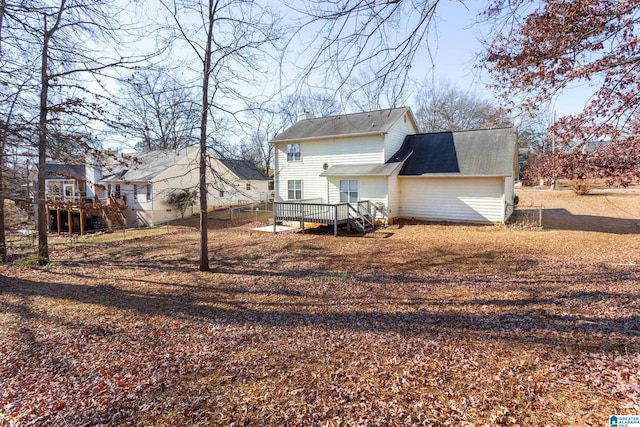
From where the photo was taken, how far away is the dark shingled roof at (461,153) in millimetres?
15211

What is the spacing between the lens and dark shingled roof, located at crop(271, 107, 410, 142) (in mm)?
17141

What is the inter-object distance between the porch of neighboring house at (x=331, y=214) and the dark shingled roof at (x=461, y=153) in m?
3.14

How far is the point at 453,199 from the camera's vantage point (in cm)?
1609

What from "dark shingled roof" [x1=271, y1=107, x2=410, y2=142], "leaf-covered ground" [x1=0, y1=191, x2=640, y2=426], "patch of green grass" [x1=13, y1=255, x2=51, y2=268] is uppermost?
"dark shingled roof" [x1=271, y1=107, x2=410, y2=142]

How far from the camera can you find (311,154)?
19.5m

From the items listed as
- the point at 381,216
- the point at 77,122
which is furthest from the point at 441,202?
the point at 77,122

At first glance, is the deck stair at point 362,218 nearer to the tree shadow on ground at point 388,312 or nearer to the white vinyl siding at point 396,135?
the white vinyl siding at point 396,135

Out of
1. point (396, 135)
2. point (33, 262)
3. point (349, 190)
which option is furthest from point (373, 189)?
point (33, 262)

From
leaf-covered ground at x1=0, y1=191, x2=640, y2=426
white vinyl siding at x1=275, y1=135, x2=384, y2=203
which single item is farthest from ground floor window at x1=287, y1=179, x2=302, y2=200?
leaf-covered ground at x1=0, y1=191, x2=640, y2=426

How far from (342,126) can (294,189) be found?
479cm

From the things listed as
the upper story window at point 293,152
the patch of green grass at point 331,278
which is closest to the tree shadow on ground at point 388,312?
the patch of green grass at point 331,278

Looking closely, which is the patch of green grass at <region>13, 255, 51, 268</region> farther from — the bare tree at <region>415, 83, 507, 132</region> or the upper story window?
the bare tree at <region>415, 83, 507, 132</region>

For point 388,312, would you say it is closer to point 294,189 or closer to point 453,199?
point 453,199

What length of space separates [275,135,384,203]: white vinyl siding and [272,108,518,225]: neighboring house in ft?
0.17
